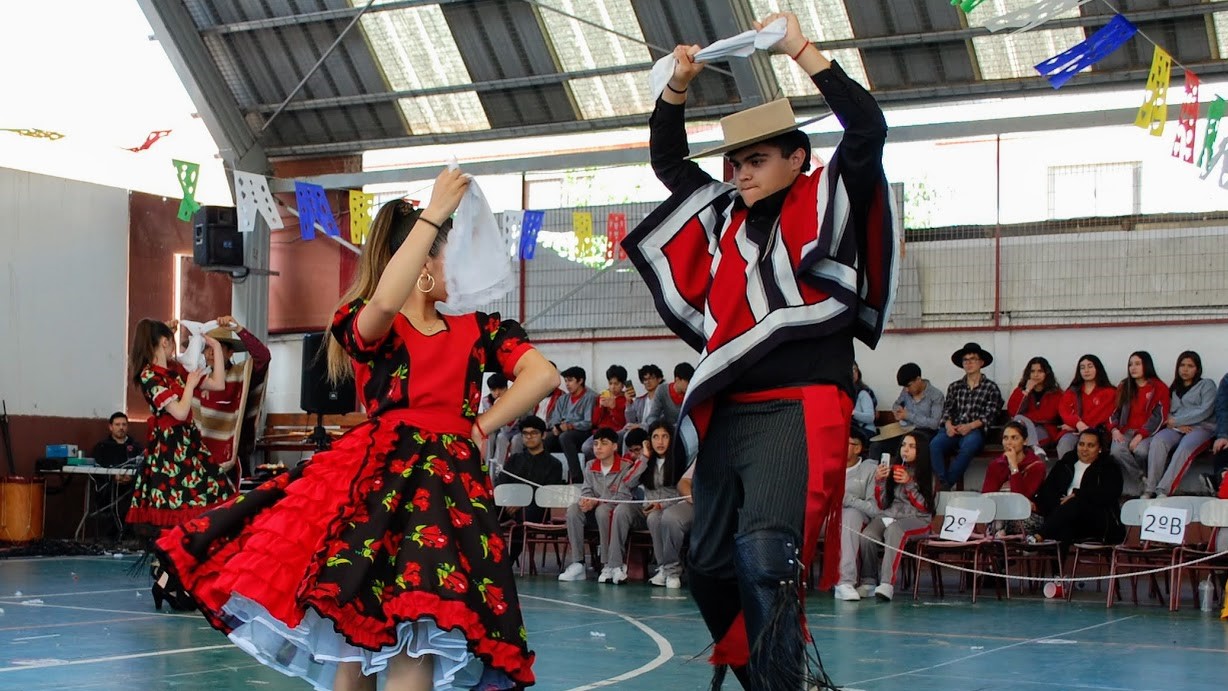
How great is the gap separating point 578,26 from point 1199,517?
8.10 metres

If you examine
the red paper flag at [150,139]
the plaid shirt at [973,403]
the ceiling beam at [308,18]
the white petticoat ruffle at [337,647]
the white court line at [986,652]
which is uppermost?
the ceiling beam at [308,18]

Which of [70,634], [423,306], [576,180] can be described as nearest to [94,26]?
[576,180]

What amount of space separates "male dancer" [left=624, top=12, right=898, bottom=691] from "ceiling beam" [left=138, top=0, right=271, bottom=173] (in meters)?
13.5

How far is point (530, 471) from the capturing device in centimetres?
1319

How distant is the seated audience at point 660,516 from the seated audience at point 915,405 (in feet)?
6.35

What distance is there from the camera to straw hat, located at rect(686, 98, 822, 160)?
3.63m

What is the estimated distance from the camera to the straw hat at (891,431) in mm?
12258

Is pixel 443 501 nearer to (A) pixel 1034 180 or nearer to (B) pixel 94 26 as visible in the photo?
(A) pixel 1034 180

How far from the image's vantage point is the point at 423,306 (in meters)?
3.62

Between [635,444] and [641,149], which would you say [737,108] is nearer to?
[641,149]

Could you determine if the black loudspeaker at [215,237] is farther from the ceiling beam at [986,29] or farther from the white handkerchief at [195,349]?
the white handkerchief at [195,349]

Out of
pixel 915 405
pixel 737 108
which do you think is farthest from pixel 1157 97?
pixel 737 108

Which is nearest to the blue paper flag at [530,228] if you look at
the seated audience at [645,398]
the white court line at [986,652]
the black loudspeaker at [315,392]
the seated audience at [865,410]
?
the seated audience at [645,398]

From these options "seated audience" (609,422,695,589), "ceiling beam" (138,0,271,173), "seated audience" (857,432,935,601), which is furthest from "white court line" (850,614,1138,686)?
"ceiling beam" (138,0,271,173)
